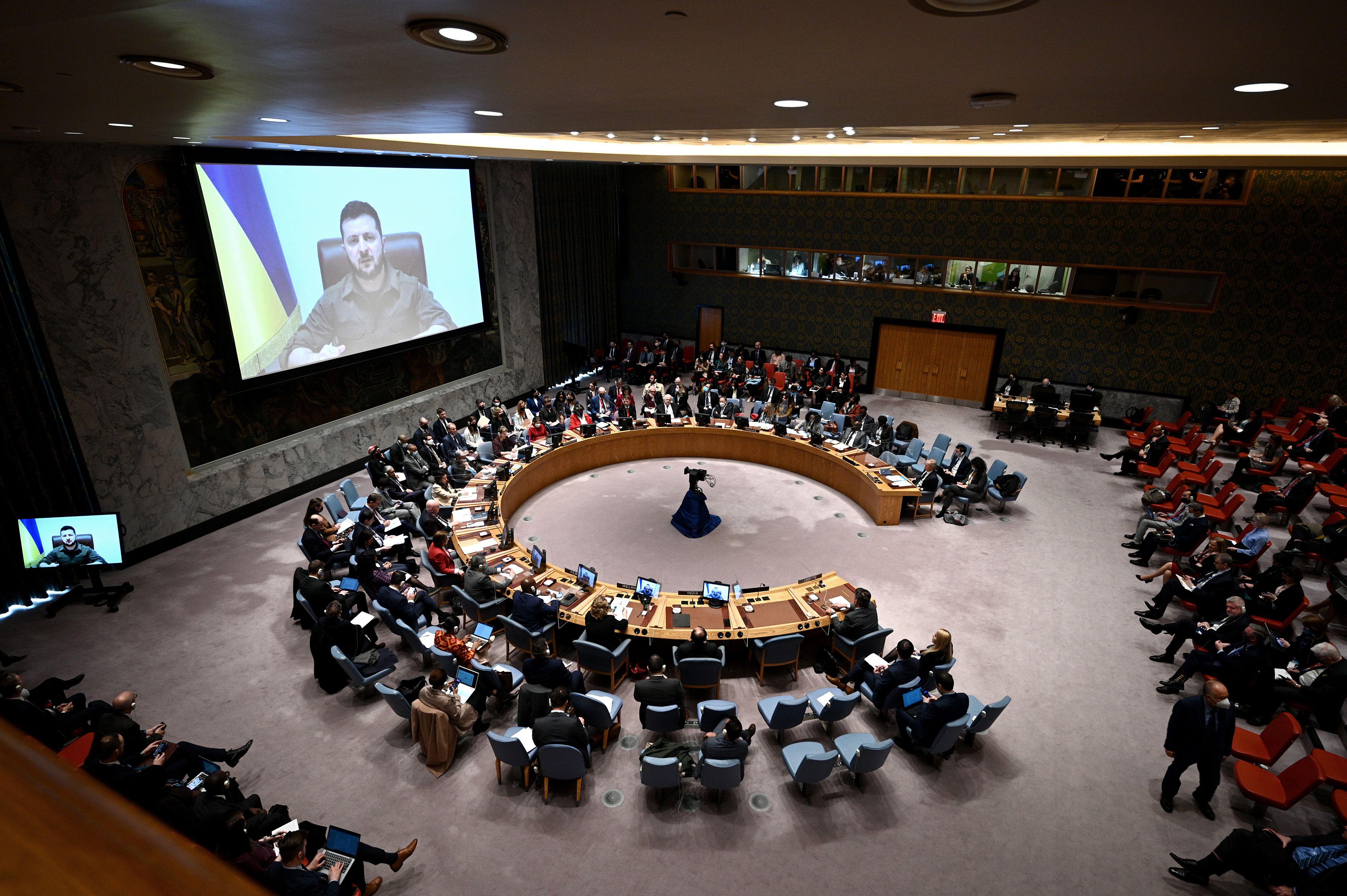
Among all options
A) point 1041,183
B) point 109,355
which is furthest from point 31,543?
point 1041,183

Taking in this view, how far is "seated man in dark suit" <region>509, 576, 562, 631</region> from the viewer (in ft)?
23.2

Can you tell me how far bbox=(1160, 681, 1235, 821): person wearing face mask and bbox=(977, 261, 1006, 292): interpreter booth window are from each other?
12.2 metres

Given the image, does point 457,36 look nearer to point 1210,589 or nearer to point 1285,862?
point 1285,862

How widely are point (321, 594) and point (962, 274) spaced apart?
15212 mm

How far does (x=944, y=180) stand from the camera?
50.6 feet

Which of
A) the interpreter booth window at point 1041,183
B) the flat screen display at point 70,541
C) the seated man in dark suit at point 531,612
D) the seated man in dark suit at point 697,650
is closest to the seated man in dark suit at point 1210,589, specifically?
the seated man in dark suit at point 697,650

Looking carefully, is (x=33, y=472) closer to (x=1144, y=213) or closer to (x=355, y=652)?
(x=355, y=652)

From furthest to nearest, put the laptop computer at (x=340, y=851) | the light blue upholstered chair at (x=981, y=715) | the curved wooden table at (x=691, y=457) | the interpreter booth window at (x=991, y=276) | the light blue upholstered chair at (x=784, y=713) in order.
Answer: the interpreter booth window at (x=991, y=276) → the curved wooden table at (x=691, y=457) → the light blue upholstered chair at (x=784, y=713) → the light blue upholstered chair at (x=981, y=715) → the laptop computer at (x=340, y=851)

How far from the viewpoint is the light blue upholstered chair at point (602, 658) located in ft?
22.1

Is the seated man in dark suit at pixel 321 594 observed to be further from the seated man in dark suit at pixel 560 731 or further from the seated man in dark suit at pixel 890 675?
the seated man in dark suit at pixel 890 675

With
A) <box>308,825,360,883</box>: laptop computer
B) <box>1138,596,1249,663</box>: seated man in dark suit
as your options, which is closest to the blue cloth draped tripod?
<box>1138,596,1249,663</box>: seated man in dark suit

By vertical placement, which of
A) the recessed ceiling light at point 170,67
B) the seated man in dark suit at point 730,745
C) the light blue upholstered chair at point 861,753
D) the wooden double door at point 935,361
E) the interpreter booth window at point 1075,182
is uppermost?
the interpreter booth window at point 1075,182

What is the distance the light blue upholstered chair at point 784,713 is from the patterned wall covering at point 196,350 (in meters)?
9.18

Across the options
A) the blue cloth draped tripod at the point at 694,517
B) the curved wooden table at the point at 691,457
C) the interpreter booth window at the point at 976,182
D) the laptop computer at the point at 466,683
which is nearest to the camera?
the laptop computer at the point at 466,683
